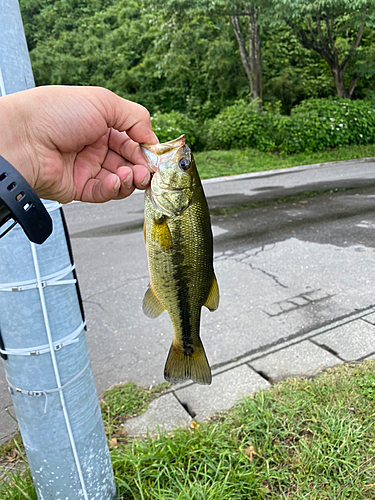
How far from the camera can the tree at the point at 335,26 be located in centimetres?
1349

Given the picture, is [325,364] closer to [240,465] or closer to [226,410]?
[226,410]

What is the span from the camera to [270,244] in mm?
6586

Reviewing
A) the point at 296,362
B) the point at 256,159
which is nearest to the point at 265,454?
the point at 296,362

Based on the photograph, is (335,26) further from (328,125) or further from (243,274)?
(243,274)

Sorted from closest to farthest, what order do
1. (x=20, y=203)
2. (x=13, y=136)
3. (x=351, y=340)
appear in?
(x=20, y=203) → (x=13, y=136) → (x=351, y=340)

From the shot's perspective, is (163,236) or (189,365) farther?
(189,365)

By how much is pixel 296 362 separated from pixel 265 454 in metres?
1.14

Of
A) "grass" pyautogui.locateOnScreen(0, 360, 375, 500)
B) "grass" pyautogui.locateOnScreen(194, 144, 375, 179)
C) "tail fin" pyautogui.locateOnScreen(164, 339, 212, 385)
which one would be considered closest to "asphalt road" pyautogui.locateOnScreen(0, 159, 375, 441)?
"grass" pyautogui.locateOnScreen(0, 360, 375, 500)

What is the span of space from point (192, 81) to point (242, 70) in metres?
2.76

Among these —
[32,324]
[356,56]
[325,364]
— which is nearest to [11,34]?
[32,324]

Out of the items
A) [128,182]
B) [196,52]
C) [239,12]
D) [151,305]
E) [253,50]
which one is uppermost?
[239,12]

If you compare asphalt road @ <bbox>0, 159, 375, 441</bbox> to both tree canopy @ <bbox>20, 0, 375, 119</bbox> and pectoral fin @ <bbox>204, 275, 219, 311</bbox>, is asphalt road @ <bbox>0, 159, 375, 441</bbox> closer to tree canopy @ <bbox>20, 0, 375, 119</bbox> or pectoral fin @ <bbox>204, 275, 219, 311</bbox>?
pectoral fin @ <bbox>204, 275, 219, 311</bbox>

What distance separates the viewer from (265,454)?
260cm

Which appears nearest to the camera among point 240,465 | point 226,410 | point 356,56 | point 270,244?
point 240,465
